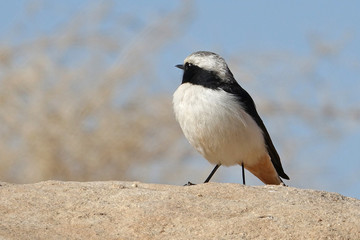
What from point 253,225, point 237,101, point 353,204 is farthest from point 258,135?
point 253,225

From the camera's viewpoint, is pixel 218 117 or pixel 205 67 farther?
pixel 205 67

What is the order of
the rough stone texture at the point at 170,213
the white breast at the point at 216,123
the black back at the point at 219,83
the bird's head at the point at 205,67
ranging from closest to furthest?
the rough stone texture at the point at 170,213 → the white breast at the point at 216,123 → the black back at the point at 219,83 → the bird's head at the point at 205,67

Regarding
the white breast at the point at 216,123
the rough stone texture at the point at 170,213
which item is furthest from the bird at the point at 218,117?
the rough stone texture at the point at 170,213

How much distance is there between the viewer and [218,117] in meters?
9.19

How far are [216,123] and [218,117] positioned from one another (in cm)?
6

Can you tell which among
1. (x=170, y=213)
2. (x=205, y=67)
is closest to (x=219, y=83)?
(x=205, y=67)

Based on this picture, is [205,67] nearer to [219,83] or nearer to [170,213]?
[219,83]

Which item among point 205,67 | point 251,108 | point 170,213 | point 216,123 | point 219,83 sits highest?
point 205,67

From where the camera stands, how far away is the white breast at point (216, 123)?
361 inches

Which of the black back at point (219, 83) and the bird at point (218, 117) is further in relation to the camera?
the black back at point (219, 83)

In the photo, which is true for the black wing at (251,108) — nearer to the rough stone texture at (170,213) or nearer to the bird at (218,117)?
the bird at (218,117)

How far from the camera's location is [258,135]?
9.69 m

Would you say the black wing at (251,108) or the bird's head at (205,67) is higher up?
the bird's head at (205,67)

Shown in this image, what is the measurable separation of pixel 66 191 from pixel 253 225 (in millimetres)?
1564
